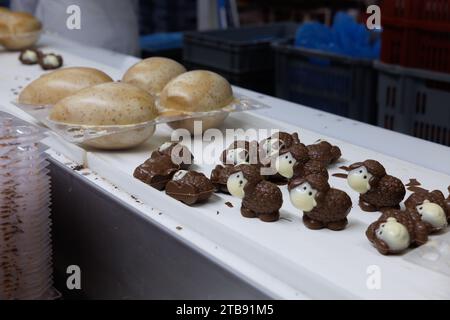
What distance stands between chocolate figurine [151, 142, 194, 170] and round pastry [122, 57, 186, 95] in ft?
1.11

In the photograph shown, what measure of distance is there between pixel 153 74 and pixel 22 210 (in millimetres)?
533

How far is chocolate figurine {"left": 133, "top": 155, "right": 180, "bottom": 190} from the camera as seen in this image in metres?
1.11

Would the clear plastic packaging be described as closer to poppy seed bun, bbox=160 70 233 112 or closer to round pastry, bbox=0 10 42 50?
round pastry, bbox=0 10 42 50

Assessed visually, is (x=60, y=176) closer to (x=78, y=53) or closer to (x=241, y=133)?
(x=241, y=133)

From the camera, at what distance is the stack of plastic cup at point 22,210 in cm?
109

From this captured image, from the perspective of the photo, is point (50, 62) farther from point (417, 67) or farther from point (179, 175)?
point (417, 67)

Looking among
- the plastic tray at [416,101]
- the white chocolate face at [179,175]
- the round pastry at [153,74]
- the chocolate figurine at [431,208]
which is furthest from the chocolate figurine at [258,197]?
the plastic tray at [416,101]

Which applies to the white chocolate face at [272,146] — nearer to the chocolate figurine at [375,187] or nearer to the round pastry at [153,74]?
the chocolate figurine at [375,187]

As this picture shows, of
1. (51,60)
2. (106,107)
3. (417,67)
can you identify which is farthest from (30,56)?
(417,67)

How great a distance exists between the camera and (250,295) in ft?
2.78

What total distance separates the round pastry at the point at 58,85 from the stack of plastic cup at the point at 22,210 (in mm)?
277

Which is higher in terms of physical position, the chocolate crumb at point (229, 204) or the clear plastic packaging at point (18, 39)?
the clear plastic packaging at point (18, 39)

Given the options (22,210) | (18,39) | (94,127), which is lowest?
(22,210)

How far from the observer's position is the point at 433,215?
931mm
